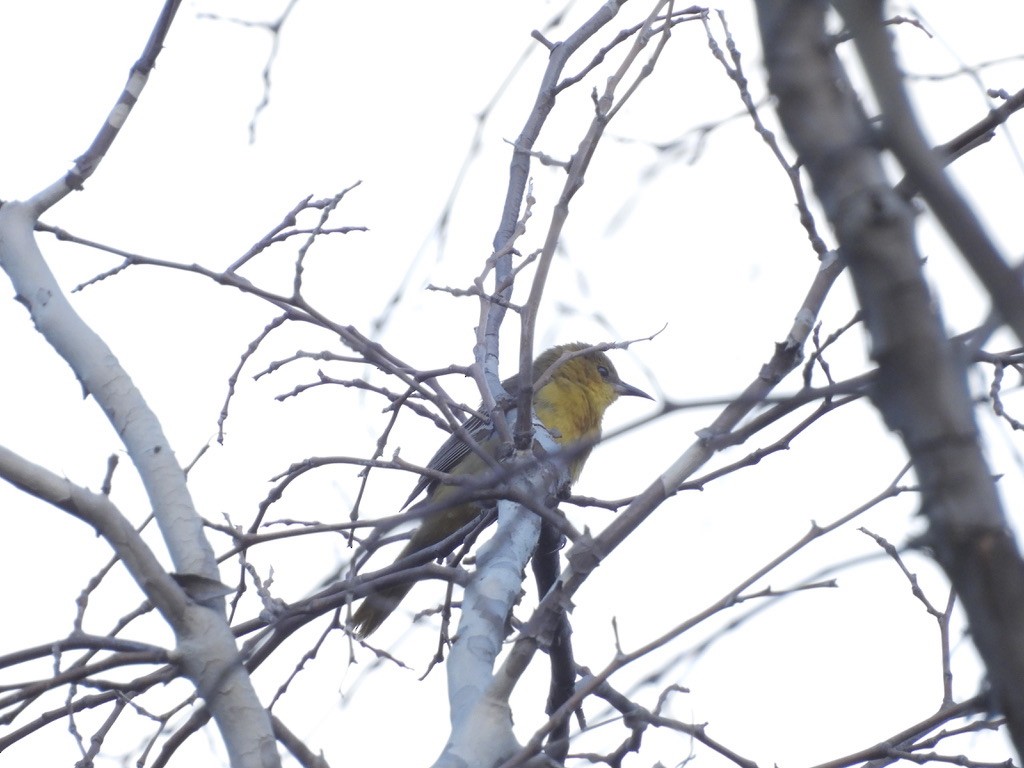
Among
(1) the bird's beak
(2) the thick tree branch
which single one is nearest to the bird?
(1) the bird's beak

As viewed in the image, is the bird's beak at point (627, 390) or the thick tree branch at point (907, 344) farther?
the bird's beak at point (627, 390)

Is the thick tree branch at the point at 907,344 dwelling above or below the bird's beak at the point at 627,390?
below

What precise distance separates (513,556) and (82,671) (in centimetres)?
105

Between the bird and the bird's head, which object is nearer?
the bird

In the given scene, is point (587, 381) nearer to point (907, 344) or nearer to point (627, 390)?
point (627, 390)

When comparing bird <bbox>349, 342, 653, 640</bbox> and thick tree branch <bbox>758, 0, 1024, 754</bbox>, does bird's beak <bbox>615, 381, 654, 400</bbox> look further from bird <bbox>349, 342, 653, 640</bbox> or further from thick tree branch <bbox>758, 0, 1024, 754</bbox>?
thick tree branch <bbox>758, 0, 1024, 754</bbox>

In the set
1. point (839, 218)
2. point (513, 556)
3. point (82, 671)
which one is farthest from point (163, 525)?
point (839, 218)

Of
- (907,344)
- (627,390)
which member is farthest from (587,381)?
(907,344)

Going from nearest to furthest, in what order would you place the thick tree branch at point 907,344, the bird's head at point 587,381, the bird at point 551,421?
the thick tree branch at point 907,344 → the bird at point 551,421 → the bird's head at point 587,381

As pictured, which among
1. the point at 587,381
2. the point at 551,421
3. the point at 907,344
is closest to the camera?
the point at 907,344

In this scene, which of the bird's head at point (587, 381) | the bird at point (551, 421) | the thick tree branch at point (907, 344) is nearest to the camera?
the thick tree branch at point (907, 344)

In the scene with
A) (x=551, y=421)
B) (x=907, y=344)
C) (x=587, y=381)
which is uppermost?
(x=587, y=381)

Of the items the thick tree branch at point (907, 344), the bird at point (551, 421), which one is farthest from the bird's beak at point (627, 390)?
the thick tree branch at point (907, 344)

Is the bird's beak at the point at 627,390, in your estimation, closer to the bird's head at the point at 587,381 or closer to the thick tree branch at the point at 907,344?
the bird's head at the point at 587,381
